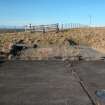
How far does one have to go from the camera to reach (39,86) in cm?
967

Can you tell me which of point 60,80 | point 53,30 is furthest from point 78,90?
point 53,30

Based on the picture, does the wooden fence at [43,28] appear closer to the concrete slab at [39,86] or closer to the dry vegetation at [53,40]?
the dry vegetation at [53,40]

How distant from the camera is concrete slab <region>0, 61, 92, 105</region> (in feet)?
26.0

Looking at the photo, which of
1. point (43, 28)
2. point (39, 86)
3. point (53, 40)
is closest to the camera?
point (39, 86)

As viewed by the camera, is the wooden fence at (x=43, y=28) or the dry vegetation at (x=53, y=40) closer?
the dry vegetation at (x=53, y=40)

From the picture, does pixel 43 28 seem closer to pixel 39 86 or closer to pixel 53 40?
pixel 53 40

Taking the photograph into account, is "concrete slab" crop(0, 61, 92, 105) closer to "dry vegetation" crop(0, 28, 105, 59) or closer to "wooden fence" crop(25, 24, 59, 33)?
"dry vegetation" crop(0, 28, 105, 59)

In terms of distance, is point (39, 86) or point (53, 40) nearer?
point (39, 86)

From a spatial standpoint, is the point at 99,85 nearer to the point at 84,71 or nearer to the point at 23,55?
the point at 84,71

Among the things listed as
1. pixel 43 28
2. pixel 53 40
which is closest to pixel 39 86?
pixel 53 40

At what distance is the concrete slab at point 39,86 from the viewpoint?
793 cm

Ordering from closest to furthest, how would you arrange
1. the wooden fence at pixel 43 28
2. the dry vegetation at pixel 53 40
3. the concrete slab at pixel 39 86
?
the concrete slab at pixel 39 86 < the dry vegetation at pixel 53 40 < the wooden fence at pixel 43 28

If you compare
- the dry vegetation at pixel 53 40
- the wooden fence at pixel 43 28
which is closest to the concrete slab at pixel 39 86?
the dry vegetation at pixel 53 40

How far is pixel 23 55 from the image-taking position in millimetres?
19469
